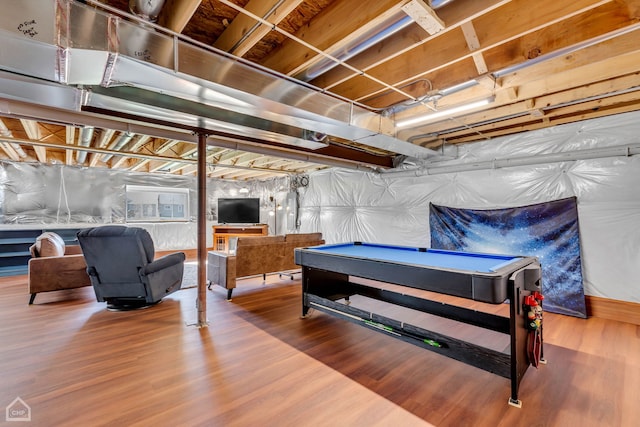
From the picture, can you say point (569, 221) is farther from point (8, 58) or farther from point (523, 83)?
point (8, 58)

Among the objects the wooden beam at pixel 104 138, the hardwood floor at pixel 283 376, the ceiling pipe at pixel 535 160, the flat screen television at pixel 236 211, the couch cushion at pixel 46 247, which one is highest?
the wooden beam at pixel 104 138

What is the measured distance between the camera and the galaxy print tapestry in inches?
146

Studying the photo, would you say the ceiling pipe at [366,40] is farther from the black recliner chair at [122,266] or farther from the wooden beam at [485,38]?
the black recliner chair at [122,266]

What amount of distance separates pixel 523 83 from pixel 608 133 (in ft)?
6.01

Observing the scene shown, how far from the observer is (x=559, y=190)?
3.90m

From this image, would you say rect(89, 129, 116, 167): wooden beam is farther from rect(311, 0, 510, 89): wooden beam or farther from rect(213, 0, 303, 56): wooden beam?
rect(311, 0, 510, 89): wooden beam

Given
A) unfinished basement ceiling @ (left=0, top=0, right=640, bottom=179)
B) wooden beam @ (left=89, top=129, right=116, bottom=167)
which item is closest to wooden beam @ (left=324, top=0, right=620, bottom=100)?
unfinished basement ceiling @ (left=0, top=0, right=640, bottom=179)

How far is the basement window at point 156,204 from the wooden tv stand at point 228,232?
112cm

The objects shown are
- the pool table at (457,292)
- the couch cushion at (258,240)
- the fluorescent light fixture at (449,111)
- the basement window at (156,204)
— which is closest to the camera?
the pool table at (457,292)

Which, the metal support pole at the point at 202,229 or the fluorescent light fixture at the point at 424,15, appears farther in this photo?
the metal support pole at the point at 202,229

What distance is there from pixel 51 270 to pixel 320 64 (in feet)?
15.0

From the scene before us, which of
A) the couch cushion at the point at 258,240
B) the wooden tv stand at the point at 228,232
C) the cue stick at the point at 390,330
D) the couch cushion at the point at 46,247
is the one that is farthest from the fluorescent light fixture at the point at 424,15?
the wooden tv stand at the point at 228,232

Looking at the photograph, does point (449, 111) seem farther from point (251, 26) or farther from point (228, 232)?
point (228, 232)

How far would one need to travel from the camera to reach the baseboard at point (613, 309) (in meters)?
3.37
